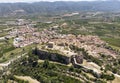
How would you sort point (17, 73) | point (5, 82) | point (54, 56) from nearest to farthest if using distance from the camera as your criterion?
point (5, 82)
point (17, 73)
point (54, 56)

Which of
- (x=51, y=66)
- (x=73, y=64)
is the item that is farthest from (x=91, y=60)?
(x=51, y=66)

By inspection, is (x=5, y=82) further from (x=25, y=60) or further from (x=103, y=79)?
(x=103, y=79)

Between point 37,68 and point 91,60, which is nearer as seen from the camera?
point 37,68

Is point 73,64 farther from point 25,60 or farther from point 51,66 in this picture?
point 25,60

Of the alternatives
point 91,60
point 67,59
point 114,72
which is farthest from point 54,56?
point 114,72

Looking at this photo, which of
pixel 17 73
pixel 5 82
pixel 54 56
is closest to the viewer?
pixel 5 82

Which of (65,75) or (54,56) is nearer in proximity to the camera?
(65,75)

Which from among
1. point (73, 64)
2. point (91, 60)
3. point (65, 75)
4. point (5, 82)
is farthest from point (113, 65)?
point (5, 82)

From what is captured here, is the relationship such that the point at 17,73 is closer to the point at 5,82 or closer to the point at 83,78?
the point at 5,82
